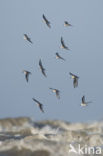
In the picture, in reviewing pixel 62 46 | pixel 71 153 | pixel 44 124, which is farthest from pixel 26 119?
pixel 71 153

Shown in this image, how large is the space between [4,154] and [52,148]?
0.81 metres

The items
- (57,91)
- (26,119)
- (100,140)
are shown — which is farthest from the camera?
(57,91)

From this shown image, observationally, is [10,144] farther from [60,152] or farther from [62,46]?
[62,46]

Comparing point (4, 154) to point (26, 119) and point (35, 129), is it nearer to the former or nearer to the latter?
point (35, 129)

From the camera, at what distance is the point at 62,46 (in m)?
12.9

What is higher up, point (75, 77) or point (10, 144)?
point (75, 77)

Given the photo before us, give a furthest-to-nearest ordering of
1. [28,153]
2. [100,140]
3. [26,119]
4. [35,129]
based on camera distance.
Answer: [26,119], [35,129], [100,140], [28,153]

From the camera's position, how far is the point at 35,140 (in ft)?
18.1

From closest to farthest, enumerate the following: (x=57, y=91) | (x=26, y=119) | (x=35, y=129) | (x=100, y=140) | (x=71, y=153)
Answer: (x=71, y=153) → (x=100, y=140) → (x=35, y=129) → (x=26, y=119) → (x=57, y=91)

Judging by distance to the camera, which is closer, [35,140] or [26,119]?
[35,140]

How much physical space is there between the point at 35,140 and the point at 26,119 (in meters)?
4.59

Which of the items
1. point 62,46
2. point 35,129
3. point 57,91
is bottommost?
point 35,129

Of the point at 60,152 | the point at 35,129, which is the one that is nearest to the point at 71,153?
the point at 60,152

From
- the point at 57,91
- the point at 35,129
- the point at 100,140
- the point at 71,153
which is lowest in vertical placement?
the point at 71,153
